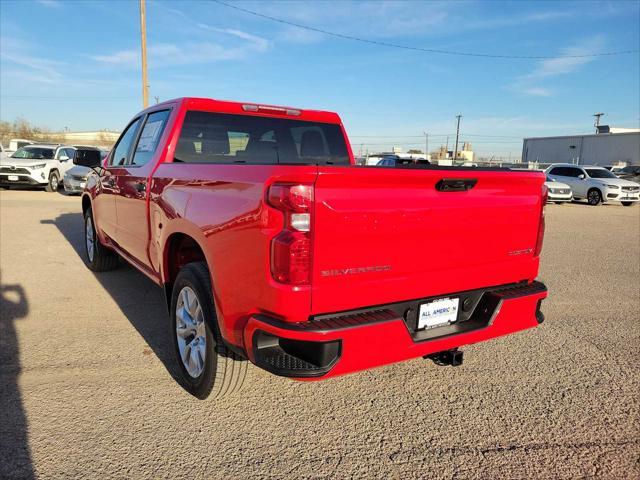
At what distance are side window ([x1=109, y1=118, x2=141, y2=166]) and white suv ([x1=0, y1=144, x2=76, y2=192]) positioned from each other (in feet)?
48.1

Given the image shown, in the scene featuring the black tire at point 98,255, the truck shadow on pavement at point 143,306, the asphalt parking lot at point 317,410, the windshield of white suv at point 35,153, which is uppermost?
the windshield of white suv at point 35,153

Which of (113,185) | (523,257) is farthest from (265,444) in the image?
(113,185)

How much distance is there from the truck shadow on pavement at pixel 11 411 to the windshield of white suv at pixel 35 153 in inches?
630

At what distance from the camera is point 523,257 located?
311 centimetres

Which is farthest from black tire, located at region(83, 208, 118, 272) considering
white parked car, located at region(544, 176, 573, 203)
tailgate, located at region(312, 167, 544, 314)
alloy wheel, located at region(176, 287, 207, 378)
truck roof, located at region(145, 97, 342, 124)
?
white parked car, located at region(544, 176, 573, 203)

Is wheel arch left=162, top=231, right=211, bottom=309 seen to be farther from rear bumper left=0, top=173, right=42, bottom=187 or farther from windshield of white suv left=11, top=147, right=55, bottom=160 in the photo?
windshield of white suv left=11, top=147, right=55, bottom=160

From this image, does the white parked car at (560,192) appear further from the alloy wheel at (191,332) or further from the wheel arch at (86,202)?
the alloy wheel at (191,332)

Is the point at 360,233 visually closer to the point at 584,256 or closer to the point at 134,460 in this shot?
the point at 134,460

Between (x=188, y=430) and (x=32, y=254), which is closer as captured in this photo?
(x=188, y=430)

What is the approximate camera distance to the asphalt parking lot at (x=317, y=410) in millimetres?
2500

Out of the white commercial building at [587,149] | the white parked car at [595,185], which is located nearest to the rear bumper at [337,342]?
the white parked car at [595,185]

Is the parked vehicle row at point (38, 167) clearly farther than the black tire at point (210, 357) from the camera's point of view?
Yes

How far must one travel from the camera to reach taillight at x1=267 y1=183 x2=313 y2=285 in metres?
2.17

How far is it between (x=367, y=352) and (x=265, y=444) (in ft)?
2.84
